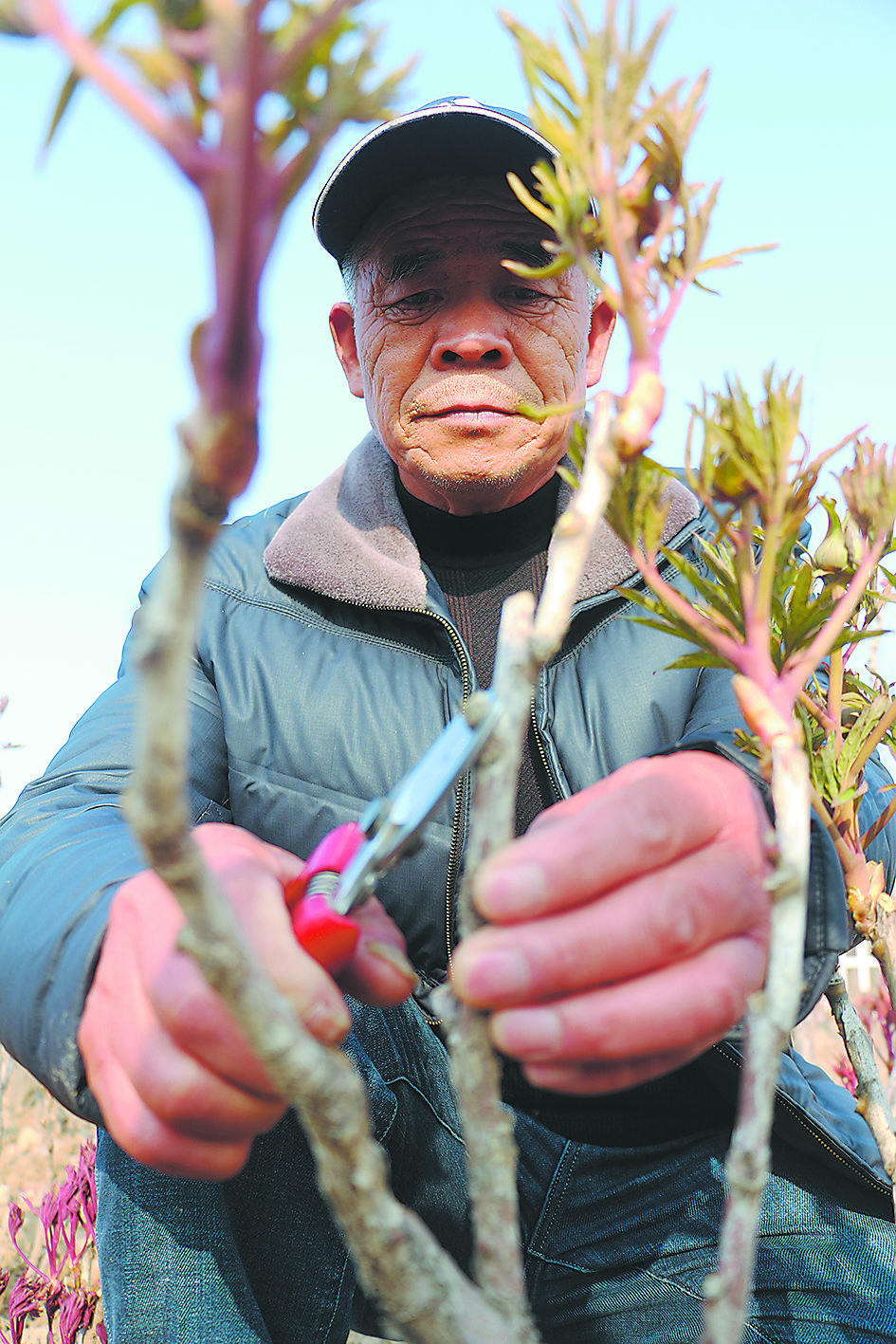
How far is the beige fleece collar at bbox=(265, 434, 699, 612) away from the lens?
2.17 m

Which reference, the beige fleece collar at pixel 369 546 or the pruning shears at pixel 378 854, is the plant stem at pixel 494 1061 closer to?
the pruning shears at pixel 378 854

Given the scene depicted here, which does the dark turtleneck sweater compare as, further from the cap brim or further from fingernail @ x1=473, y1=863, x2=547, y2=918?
fingernail @ x1=473, y1=863, x2=547, y2=918

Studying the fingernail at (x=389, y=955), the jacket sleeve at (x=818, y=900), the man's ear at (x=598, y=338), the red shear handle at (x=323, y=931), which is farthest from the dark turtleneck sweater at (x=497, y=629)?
the red shear handle at (x=323, y=931)

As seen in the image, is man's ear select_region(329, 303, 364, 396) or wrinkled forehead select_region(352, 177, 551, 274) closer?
wrinkled forehead select_region(352, 177, 551, 274)

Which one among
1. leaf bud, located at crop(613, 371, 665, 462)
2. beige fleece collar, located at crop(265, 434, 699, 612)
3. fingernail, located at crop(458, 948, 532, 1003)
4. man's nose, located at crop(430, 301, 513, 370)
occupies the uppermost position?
man's nose, located at crop(430, 301, 513, 370)

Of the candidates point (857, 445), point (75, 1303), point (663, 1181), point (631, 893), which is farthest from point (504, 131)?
point (75, 1303)

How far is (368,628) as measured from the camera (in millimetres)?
2285

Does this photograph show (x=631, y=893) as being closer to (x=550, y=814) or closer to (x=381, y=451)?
(x=550, y=814)

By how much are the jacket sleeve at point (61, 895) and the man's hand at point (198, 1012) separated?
81 mm

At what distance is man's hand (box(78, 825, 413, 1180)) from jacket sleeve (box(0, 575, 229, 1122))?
8cm

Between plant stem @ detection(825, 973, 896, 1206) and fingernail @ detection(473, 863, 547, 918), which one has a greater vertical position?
fingernail @ detection(473, 863, 547, 918)

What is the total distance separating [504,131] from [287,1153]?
201 centimetres

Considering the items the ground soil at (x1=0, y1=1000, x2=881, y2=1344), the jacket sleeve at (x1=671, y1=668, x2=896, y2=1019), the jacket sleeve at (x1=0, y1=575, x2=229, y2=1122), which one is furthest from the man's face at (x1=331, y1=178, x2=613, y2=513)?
the ground soil at (x1=0, y1=1000, x2=881, y2=1344)

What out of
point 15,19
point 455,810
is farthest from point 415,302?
point 15,19
